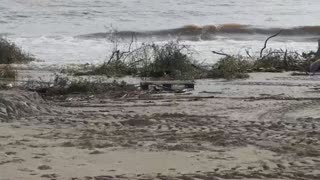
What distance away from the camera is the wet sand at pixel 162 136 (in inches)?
228

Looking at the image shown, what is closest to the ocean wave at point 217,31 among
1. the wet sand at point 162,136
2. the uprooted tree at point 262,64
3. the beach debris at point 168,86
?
the uprooted tree at point 262,64

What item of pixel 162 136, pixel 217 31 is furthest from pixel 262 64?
pixel 217 31

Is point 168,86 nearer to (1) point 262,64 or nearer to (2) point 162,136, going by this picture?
(1) point 262,64

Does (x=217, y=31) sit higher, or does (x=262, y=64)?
(x=217, y=31)

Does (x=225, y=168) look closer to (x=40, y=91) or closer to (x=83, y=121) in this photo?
(x=83, y=121)

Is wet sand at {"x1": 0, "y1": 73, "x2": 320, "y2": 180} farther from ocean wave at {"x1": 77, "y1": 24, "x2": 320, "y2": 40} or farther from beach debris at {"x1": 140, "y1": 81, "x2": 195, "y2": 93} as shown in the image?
ocean wave at {"x1": 77, "y1": 24, "x2": 320, "y2": 40}

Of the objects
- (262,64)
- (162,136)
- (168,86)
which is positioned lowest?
(162,136)

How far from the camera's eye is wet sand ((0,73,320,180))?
5785mm

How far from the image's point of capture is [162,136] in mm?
7305

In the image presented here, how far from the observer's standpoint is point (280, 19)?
34.8 meters

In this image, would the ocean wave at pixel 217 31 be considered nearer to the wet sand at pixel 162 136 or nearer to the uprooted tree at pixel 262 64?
the uprooted tree at pixel 262 64

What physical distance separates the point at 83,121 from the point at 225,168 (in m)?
3.00

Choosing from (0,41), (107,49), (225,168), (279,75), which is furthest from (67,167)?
(107,49)

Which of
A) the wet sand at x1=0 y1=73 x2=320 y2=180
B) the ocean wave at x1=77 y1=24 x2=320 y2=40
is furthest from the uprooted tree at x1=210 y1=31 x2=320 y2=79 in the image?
the ocean wave at x1=77 y1=24 x2=320 y2=40
